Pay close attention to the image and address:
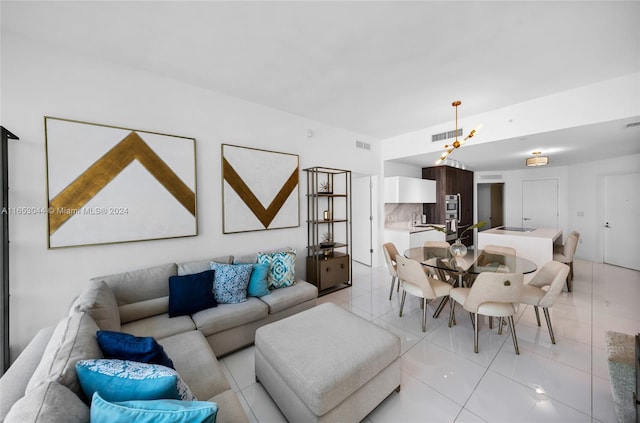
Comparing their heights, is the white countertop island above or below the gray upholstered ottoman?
above

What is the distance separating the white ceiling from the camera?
5.97 feet

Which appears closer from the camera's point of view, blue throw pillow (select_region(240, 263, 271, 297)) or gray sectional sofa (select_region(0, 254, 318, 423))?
gray sectional sofa (select_region(0, 254, 318, 423))

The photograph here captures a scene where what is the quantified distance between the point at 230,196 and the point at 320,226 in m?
1.72

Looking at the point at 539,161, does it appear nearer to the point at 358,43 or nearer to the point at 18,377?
the point at 358,43

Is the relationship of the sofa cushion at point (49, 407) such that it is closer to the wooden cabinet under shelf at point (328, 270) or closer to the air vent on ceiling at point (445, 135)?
the wooden cabinet under shelf at point (328, 270)

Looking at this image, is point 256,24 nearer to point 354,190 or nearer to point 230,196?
point 230,196

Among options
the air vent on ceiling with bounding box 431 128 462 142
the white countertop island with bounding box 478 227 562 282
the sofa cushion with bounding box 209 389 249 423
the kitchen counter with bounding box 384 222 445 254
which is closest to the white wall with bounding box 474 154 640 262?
the white countertop island with bounding box 478 227 562 282

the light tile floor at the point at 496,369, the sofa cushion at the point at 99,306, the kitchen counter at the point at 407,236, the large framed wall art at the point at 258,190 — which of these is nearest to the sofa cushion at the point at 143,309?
the sofa cushion at the point at 99,306

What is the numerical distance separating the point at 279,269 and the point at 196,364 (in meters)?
1.48

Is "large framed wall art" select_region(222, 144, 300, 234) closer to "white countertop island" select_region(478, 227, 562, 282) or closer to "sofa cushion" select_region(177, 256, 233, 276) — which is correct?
"sofa cushion" select_region(177, 256, 233, 276)

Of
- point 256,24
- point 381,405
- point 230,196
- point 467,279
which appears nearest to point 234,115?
point 230,196

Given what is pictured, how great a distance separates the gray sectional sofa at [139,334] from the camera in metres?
0.88

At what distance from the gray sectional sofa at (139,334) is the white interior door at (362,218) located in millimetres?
2568

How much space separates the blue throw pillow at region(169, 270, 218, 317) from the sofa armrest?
84cm
